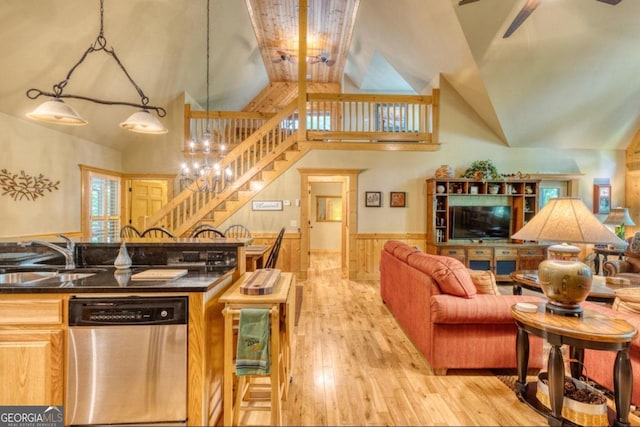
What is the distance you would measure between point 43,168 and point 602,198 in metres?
10.1

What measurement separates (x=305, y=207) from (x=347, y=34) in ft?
13.2

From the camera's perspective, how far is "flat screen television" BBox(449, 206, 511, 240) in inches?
234

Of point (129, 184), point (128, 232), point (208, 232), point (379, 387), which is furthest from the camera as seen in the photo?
point (129, 184)

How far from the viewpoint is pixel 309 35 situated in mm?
6926

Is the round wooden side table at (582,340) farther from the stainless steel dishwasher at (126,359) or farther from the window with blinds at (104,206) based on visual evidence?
the window with blinds at (104,206)

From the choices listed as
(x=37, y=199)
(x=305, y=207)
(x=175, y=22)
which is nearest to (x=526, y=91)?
(x=305, y=207)

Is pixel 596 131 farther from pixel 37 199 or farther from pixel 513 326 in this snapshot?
pixel 37 199

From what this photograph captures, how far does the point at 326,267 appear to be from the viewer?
732 cm

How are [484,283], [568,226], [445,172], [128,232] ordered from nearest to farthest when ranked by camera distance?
[568,226], [484,283], [128,232], [445,172]

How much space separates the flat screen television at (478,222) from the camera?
5.95m

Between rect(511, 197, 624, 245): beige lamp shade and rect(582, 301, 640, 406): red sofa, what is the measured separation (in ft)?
1.91

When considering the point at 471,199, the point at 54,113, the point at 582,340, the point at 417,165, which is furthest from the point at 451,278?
the point at 471,199

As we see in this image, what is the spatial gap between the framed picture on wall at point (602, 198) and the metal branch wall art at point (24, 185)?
9.88 metres

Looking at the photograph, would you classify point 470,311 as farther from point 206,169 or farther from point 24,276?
point 206,169
